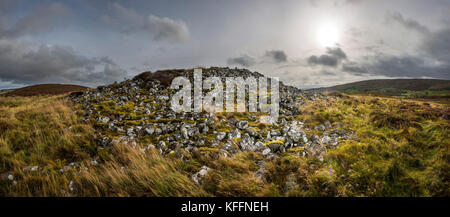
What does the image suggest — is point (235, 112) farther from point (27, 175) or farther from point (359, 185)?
point (27, 175)

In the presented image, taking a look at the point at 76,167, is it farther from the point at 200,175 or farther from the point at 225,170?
the point at 225,170

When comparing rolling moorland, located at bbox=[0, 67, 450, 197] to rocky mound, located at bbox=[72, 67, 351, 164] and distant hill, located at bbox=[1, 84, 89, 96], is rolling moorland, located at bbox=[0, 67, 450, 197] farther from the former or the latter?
distant hill, located at bbox=[1, 84, 89, 96]

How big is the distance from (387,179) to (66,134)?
30.8 ft

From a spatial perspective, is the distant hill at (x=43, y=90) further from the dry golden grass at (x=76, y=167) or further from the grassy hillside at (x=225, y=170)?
the grassy hillside at (x=225, y=170)

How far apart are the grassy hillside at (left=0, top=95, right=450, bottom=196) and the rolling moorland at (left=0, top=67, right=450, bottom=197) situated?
0.02m

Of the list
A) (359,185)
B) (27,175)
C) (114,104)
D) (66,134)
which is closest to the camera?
(359,185)

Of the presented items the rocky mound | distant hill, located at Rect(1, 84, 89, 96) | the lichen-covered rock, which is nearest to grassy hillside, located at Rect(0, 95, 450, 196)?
the lichen-covered rock

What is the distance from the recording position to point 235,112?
28.8ft

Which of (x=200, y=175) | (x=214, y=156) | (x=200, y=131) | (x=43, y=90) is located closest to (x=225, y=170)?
(x=200, y=175)

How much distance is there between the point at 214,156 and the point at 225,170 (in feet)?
2.72

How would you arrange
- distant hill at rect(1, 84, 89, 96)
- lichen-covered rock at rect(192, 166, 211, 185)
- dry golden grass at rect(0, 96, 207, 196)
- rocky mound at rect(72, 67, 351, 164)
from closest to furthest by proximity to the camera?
dry golden grass at rect(0, 96, 207, 196)
lichen-covered rock at rect(192, 166, 211, 185)
rocky mound at rect(72, 67, 351, 164)
distant hill at rect(1, 84, 89, 96)

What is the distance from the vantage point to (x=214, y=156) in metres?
4.62

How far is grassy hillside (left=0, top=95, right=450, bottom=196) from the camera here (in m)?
3.21
